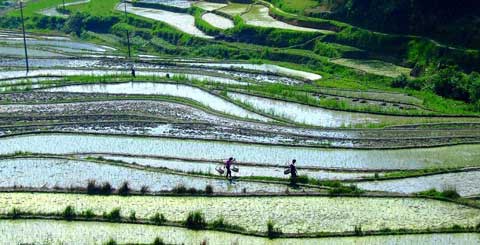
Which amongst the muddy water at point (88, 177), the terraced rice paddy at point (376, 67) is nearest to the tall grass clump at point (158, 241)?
the muddy water at point (88, 177)

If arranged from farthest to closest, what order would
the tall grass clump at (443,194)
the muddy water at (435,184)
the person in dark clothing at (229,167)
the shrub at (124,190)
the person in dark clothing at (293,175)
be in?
the person in dark clothing at (229,167)
the person in dark clothing at (293,175)
the muddy water at (435,184)
the shrub at (124,190)
the tall grass clump at (443,194)

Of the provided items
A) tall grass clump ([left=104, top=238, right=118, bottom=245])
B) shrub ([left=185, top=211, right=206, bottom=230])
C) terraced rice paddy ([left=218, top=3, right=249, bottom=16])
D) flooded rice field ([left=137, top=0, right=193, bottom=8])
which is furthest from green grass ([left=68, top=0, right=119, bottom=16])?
tall grass clump ([left=104, top=238, right=118, bottom=245])

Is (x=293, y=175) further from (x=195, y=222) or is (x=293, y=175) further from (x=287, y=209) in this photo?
(x=195, y=222)

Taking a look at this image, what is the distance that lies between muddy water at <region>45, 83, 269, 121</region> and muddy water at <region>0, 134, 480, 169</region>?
11.1 feet

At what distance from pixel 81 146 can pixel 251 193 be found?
558 cm

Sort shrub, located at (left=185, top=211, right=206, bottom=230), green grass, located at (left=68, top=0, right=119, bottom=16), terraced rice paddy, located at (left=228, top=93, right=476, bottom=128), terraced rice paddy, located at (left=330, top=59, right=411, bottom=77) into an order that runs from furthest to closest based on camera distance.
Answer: green grass, located at (left=68, top=0, right=119, bottom=16)
terraced rice paddy, located at (left=330, top=59, right=411, bottom=77)
terraced rice paddy, located at (left=228, top=93, right=476, bottom=128)
shrub, located at (left=185, top=211, right=206, bottom=230)

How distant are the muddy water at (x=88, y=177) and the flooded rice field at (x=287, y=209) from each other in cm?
65

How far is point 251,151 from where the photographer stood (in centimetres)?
1748

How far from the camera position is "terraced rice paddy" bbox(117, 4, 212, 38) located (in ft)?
112

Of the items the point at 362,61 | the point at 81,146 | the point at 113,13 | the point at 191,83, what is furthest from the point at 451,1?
the point at 113,13

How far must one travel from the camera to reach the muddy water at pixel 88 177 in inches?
589

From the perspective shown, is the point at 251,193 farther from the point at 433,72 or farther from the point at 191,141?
the point at 433,72

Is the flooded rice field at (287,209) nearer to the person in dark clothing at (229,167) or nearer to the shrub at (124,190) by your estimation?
the shrub at (124,190)

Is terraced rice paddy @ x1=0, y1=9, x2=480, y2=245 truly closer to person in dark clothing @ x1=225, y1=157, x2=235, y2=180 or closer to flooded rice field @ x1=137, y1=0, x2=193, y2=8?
person in dark clothing @ x1=225, y1=157, x2=235, y2=180
